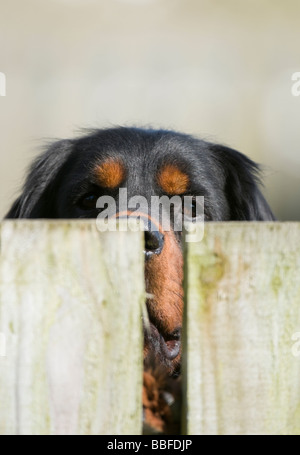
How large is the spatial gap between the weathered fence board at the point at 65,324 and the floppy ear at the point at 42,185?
9.45ft

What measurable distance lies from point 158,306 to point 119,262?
1243mm

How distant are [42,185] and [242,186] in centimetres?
151

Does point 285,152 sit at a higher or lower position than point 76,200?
higher

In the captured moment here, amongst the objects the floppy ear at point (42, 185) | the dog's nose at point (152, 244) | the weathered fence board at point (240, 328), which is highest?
the floppy ear at point (42, 185)

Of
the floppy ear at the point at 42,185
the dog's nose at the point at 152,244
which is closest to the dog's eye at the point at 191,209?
the dog's nose at the point at 152,244

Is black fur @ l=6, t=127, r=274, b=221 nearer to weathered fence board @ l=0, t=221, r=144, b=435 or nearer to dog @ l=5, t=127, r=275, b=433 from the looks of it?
dog @ l=5, t=127, r=275, b=433

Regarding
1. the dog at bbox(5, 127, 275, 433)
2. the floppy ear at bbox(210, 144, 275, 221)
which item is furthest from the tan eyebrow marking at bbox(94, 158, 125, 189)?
the floppy ear at bbox(210, 144, 275, 221)

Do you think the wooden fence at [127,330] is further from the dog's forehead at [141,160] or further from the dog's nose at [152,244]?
the dog's forehead at [141,160]

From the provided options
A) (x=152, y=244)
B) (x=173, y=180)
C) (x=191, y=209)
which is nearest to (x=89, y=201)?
(x=173, y=180)

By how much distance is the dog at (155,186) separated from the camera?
2.96 metres

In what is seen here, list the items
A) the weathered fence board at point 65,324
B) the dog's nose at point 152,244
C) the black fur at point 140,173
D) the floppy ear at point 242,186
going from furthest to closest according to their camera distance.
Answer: the floppy ear at point 242,186 < the black fur at point 140,173 < the dog's nose at point 152,244 < the weathered fence board at point 65,324
